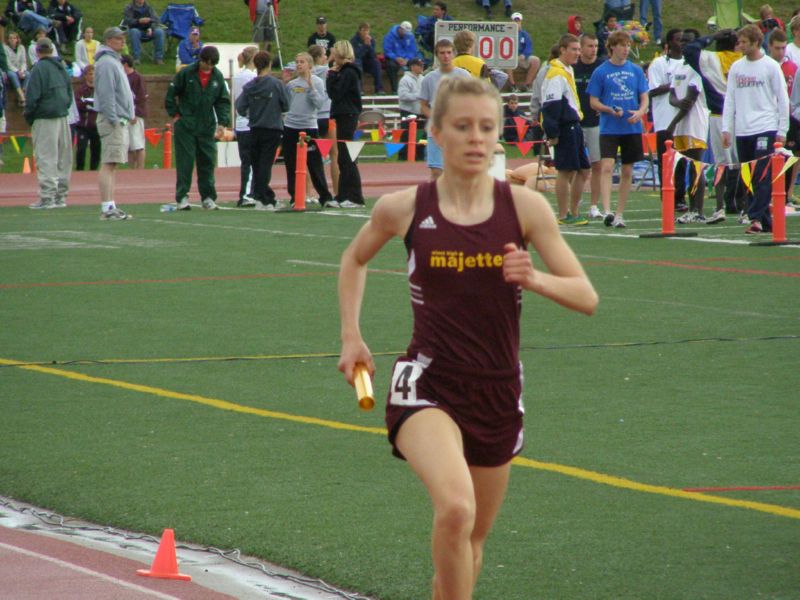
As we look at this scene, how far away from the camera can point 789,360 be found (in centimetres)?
970

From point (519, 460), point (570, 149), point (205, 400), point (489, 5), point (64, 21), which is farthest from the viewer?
point (489, 5)

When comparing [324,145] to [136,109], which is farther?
[136,109]

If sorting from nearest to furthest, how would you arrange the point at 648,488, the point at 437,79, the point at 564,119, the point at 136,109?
1. the point at 648,488
2. the point at 564,119
3. the point at 437,79
4. the point at 136,109

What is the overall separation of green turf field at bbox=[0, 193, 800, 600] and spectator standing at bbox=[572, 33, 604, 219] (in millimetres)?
4258

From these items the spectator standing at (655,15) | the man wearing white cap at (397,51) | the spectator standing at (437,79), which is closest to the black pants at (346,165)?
the spectator standing at (437,79)

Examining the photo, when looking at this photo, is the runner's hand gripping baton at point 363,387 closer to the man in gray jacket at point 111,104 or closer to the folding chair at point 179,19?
the man in gray jacket at point 111,104

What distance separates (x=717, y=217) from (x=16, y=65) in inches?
794

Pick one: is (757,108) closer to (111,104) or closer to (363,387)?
(111,104)

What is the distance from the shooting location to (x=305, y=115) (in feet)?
73.0

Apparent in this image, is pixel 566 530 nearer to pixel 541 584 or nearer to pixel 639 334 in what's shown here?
pixel 541 584

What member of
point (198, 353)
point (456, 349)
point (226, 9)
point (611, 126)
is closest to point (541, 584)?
point (456, 349)

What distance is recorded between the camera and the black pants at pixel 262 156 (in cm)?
2180

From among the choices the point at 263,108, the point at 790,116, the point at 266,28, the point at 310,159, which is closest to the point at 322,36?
the point at 266,28

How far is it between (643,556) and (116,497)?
2.30 metres
